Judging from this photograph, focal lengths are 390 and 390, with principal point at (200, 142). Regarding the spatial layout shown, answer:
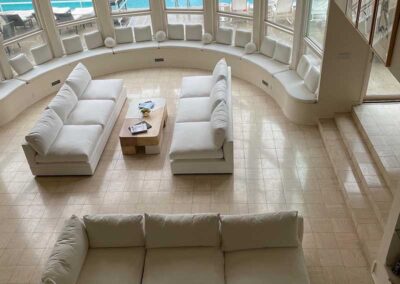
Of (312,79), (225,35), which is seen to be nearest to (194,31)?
(225,35)

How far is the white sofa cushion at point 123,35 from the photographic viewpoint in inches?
395

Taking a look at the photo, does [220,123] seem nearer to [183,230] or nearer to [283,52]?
[183,230]

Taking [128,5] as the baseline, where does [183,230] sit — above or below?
below

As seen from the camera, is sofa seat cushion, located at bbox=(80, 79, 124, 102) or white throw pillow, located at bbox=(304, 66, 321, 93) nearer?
white throw pillow, located at bbox=(304, 66, 321, 93)

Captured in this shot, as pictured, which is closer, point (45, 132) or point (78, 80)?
point (45, 132)

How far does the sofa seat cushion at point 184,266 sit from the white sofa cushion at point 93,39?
22.6ft

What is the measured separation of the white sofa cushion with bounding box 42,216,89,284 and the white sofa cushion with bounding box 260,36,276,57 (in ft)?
19.6

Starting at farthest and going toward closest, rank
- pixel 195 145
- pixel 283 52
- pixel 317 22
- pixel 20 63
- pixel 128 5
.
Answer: pixel 128 5 → pixel 20 63 → pixel 283 52 → pixel 317 22 → pixel 195 145

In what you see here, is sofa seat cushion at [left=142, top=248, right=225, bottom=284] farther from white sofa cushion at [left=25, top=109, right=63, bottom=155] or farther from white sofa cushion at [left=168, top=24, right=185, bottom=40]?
white sofa cushion at [left=168, top=24, right=185, bottom=40]

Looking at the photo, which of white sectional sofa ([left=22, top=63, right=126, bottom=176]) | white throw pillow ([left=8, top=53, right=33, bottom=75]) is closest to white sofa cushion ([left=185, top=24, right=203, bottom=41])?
white sectional sofa ([left=22, top=63, right=126, bottom=176])

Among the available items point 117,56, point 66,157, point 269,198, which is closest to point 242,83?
point 117,56

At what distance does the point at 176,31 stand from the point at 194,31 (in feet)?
1.59

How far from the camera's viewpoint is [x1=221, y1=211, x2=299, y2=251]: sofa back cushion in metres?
4.28

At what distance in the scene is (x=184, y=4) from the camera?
32.2 ft
